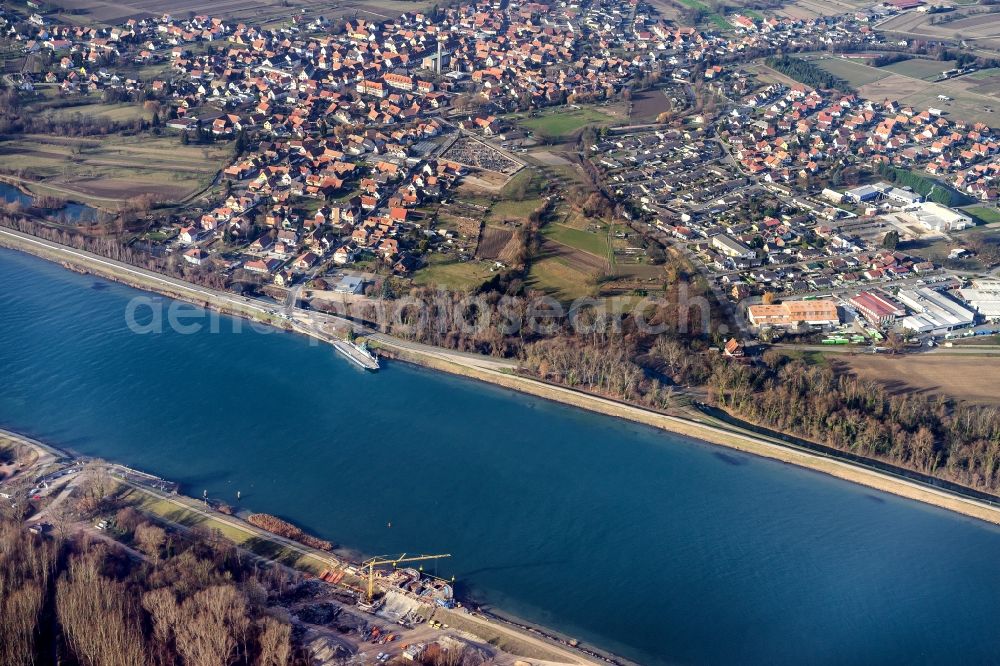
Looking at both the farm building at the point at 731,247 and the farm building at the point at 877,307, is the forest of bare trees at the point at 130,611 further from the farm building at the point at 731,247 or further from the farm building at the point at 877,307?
the farm building at the point at 731,247

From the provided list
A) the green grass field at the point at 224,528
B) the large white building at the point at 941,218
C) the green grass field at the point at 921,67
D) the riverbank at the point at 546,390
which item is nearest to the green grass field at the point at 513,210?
the riverbank at the point at 546,390

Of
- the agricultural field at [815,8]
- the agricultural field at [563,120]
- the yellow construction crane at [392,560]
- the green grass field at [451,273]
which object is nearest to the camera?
the yellow construction crane at [392,560]

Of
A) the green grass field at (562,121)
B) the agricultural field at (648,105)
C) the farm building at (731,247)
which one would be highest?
the agricultural field at (648,105)

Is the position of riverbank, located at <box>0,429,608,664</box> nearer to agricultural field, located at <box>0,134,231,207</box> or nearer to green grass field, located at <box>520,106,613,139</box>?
agricultural field, located at <box>0,134,231,207</box>

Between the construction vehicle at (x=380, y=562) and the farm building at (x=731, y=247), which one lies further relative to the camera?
the farm building at (x=731, y=247)

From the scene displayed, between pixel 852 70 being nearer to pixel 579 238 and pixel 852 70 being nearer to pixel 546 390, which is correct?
pixel 579 238

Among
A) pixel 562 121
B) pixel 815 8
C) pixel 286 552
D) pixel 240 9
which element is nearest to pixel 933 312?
pixel 286 552

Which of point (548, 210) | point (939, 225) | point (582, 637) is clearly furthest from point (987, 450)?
point (548, 210)
